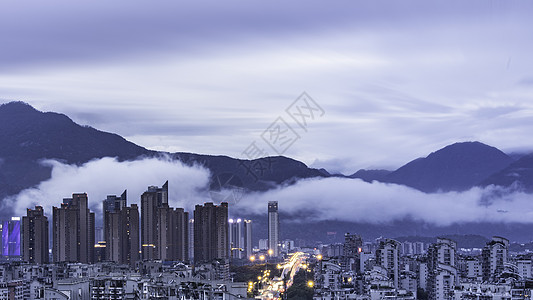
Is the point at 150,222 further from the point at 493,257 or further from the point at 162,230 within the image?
the point at 493,257

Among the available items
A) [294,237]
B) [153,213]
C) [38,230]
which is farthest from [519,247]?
[38,230]

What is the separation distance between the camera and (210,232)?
130ft

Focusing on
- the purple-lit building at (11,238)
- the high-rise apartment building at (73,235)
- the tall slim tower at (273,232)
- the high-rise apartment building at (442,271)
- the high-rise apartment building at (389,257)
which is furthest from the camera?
the tall slim tower at (273,232)

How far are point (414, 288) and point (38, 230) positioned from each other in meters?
19.4

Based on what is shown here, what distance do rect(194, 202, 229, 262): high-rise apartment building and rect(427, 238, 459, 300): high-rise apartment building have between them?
47.4 feet

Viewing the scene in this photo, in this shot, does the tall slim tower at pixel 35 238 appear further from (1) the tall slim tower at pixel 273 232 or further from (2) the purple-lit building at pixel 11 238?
(1) the tall slim tower at pixel 273 232

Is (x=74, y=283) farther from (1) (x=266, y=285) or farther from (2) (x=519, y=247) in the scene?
(2) (x=519, y=247)

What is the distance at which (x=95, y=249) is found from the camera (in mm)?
37688

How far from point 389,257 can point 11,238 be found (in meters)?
28.5

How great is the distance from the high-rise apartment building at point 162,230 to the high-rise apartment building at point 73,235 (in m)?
2.29

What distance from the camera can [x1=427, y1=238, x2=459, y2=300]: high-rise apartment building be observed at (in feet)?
65.5

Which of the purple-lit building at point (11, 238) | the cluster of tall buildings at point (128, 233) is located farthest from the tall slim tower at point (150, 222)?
the purple-lit building at point (11, 238)

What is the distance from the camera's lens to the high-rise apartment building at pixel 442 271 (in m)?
20.0

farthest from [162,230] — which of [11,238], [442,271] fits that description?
[442,271]
